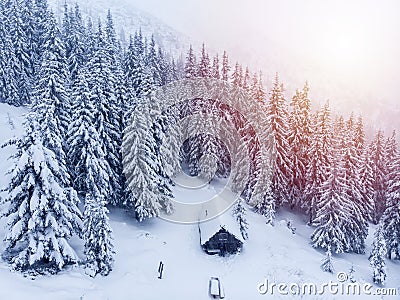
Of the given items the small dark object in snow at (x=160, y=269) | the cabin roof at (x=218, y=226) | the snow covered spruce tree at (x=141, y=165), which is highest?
→ the snow covered spruce tree at (x=141, y=165)

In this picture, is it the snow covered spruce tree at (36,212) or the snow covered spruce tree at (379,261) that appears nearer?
the snow covered spruce tree at (36,212)

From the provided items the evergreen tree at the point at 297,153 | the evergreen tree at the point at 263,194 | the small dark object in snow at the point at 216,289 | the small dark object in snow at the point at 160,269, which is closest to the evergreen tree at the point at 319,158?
the evergreen tree at the point at 297,153

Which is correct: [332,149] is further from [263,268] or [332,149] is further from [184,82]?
[184,82]

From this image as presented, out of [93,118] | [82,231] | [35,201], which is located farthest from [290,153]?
[35,201]

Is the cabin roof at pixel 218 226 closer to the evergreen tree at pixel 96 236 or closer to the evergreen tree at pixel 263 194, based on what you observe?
the evergreen tree at pixel 263 194

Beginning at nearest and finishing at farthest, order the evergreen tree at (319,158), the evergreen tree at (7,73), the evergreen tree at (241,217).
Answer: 1. the evergreen tree at (241,217)
2. the evergreen tree at (319,158)
3. the evergreen tree at (7,73)

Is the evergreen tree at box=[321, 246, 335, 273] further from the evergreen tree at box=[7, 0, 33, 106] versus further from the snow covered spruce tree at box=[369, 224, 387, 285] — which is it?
the evergreen tree at box=[7, 0, 33, 106]
